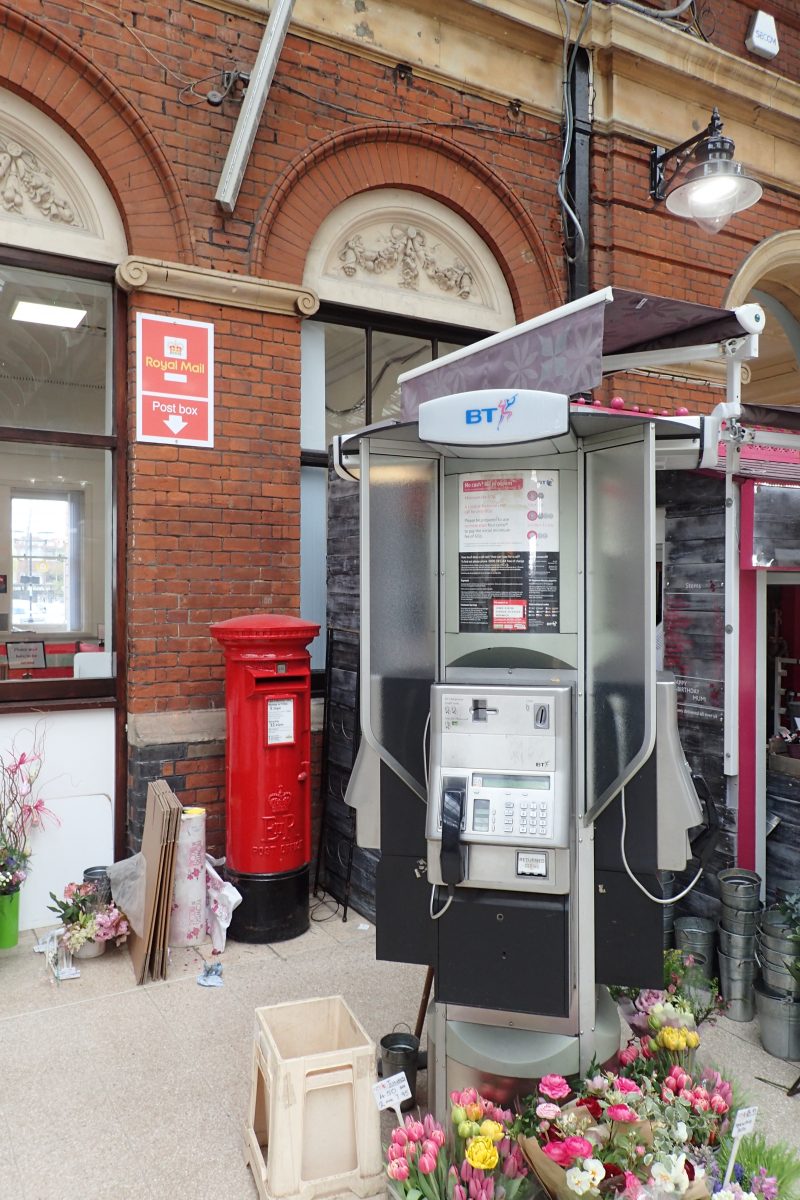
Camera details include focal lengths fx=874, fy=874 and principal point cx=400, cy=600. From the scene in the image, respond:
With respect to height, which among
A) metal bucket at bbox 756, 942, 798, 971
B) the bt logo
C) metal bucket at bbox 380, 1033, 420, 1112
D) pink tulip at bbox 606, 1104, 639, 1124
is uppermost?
the bt logo

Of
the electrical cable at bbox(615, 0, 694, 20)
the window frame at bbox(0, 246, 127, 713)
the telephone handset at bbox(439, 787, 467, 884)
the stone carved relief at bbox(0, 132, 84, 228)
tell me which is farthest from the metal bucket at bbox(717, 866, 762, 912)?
the electrical cable at bbox(615, 0, 694, 20)

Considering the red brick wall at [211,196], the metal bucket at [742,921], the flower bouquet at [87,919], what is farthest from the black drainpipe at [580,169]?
the flower bouquet at [87,919]

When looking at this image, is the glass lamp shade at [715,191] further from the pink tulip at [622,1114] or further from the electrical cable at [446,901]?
the pink tulip at [622,1114]

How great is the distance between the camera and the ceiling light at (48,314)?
5125 millimetres

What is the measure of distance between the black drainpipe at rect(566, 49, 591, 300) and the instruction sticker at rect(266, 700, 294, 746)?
13.1 feet

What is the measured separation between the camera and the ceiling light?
16.8 ft

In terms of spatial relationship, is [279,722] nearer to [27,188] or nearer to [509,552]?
[509,552]

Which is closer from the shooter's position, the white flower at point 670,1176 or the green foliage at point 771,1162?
the white flower at point 670,1176

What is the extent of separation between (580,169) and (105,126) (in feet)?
11.7

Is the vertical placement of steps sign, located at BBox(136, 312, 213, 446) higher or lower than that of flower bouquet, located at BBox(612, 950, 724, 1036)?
higher

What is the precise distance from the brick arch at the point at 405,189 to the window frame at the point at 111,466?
97 cm

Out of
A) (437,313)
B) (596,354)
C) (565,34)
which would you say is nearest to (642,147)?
(565,34)

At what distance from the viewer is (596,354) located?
2.81 metres

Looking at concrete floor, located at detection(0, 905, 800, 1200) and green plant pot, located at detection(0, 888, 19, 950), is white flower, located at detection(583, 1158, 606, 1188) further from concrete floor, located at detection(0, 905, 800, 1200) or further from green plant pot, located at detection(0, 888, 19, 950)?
green plant pot, located at detection(0, 888, 19, 950)
